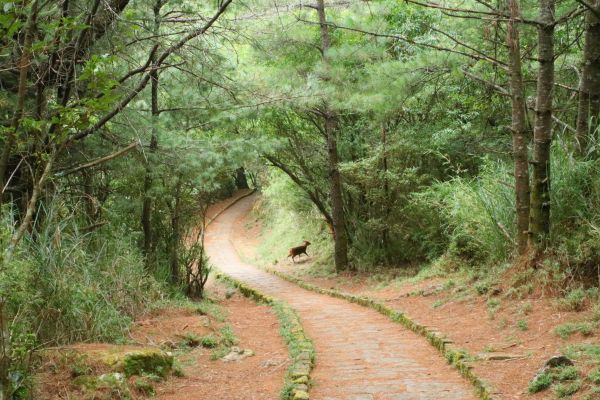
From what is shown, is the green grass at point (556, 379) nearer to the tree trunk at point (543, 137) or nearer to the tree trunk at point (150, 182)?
the tree trunk at point (543, 137)

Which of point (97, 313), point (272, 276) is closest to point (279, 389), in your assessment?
point (97, 313)

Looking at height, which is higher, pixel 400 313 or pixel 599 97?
pixel 599 97

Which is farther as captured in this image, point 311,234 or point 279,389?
point 311,234

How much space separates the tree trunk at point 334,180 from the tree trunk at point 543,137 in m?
6.38

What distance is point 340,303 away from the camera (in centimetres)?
1054

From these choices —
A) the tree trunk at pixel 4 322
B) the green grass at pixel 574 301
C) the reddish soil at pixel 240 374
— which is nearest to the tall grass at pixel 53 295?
the tree trunk at pixel 4 322

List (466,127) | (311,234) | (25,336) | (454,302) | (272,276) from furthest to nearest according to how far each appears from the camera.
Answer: (311,234)
(272,276)
(466,127)
(454,302)
(25,336)

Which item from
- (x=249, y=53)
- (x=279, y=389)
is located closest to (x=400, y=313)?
(x=279, y=389)

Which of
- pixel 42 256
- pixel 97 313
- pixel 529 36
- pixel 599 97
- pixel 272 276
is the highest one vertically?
pixel 529 36

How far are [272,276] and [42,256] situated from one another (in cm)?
1173

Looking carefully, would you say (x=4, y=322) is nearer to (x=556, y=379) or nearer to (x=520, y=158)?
(x=556, y=379)

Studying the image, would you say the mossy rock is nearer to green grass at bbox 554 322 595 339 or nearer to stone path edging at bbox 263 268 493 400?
stone path edging at bbox 263 268 493 400

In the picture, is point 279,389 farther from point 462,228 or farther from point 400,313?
point 462,228

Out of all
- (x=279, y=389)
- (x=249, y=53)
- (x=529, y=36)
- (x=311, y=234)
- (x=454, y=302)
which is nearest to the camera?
(x=279, y=389)
